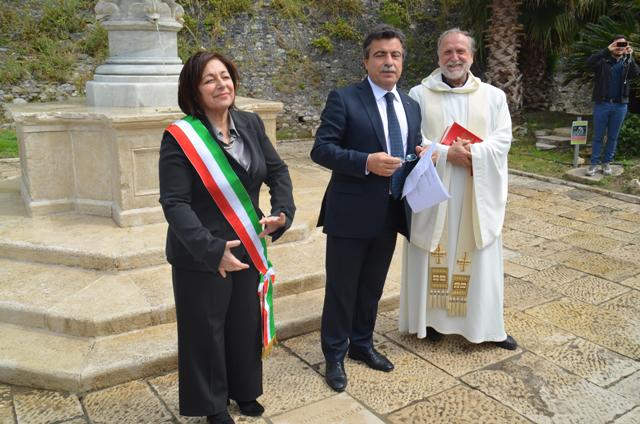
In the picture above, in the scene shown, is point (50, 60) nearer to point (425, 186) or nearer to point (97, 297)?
point (97, 297)

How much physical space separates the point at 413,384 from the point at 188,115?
1854 millimetres

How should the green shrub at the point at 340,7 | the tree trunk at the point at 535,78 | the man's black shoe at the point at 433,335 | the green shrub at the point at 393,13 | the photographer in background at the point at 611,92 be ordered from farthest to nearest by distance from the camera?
the green shrub at the point at 393,13
the green shrub at the point at 340,7
the tree trunk at the point at 535,78
the photographer in background at the point at 611,92
the man's black shoe at the point at 433,335

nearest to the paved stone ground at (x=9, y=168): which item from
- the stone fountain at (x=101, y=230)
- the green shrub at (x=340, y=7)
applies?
the stone fountain at (x=101, y=230)

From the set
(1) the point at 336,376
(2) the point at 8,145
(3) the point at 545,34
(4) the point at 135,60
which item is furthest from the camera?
(3) the point at 545,34

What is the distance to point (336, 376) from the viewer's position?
3.09 metres

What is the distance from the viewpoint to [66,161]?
190 inches

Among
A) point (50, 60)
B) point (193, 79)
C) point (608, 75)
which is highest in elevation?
point (50, 60)

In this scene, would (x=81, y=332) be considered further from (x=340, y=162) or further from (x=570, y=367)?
(x=570, y=367)

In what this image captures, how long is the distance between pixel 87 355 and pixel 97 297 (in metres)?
0.53

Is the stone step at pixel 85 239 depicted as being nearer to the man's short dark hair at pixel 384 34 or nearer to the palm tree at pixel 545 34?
the man's short dark hair at pixel 384 34

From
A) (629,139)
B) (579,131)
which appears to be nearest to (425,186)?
(579,131)

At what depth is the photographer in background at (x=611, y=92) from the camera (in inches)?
322

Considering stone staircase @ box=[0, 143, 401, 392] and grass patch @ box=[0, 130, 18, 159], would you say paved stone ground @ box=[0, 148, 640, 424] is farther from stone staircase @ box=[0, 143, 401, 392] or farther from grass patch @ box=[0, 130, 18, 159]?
grass patch @ box=[0, 130, 18, 159]

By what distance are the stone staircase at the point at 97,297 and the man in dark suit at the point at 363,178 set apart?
67cm
